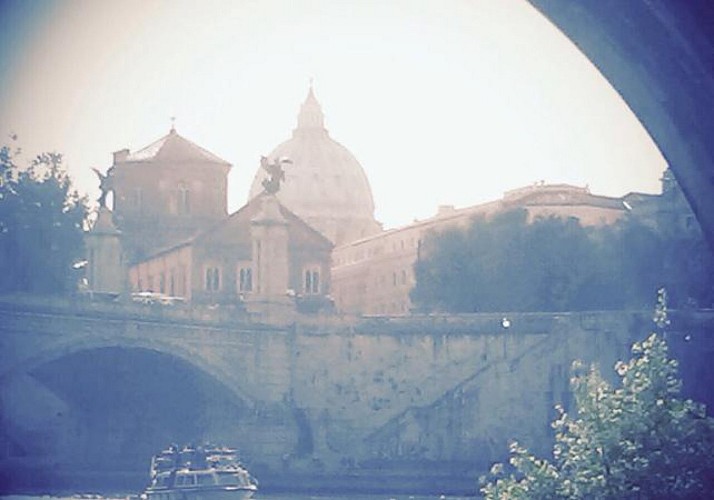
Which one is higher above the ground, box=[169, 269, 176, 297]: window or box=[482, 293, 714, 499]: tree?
box=[169, 269, 176, 297]: window

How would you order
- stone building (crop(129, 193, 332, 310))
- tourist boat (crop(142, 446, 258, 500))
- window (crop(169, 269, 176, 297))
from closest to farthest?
1. tourist boat (crop(142, 446, 258, 500))
2. stone building (crop(129, 193, 332, 310))
3. window (crop(169, 269, 176, 297))

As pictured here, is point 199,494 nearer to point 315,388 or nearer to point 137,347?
point 137,347

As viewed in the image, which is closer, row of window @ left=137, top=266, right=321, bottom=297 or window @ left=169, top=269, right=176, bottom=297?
row of window @ left=137, top=266, right=321, bottom=297

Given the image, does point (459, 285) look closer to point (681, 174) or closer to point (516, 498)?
point (516, 498)

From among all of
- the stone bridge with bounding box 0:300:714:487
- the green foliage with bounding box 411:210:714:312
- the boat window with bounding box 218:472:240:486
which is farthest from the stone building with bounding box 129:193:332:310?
the boat window with bounding box 218:472:240:486

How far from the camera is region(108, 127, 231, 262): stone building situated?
182 ft

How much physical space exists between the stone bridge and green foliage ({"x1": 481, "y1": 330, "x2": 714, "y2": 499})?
84.2 feet

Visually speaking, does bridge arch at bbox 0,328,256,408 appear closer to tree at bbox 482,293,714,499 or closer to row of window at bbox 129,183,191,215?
row of window at bbox 129,183,191,215

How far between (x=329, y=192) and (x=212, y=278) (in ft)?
91.8

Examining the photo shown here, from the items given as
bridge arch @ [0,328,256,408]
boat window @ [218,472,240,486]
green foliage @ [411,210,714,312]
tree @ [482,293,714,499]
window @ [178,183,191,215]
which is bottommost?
boat window @ [218,472,240,486]

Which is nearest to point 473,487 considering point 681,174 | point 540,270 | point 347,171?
point 540,270

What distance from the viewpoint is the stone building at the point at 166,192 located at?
55406 millimetres

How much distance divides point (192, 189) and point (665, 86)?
168 feet

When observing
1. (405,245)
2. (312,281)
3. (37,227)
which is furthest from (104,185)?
(405,245)
